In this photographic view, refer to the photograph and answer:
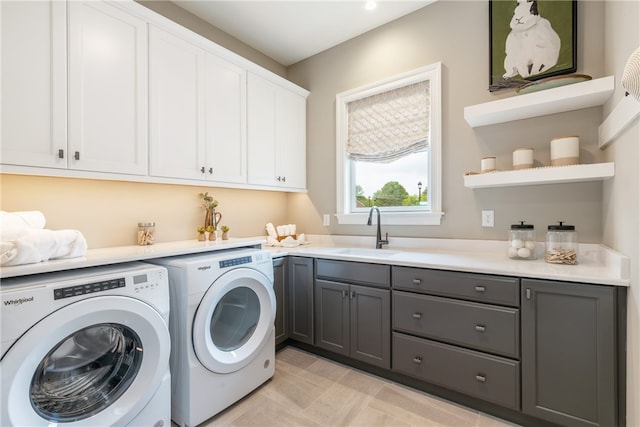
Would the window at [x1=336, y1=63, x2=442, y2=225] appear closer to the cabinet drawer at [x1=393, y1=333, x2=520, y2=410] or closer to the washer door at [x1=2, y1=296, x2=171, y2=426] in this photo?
the cabinet drawer at [x1=393, y1=333, x2=520, y2=410]

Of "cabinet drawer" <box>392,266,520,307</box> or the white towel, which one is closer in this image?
the white towel

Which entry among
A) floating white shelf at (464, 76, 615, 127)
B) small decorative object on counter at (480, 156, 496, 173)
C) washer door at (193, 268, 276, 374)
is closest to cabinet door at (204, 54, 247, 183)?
washer door at (193, 268, 276, 374)

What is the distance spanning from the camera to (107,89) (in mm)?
1726

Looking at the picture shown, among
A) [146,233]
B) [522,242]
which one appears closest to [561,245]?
[522,242]

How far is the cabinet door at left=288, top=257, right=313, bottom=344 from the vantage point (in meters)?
2.40

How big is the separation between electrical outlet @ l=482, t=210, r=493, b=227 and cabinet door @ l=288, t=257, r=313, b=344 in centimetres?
136

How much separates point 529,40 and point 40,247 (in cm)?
310

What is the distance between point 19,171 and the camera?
143cm

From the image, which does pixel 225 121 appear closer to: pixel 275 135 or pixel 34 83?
pixel 275 135

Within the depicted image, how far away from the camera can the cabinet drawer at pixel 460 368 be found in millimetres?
1621

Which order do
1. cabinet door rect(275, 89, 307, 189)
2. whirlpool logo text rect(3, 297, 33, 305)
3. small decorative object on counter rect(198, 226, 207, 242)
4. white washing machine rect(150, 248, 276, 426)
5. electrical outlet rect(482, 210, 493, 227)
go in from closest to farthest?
1. whirlpool logo text rect(3, 297, 33, 305)
2. white washing machine rect(150, 248, 276, 426)
3. electrical outlet rect(482, 210, 493, 227)
4. small decorative object on counter rect(198, 226, 207, 242)
5. cabinet door rect(275, 89, 307, 189)

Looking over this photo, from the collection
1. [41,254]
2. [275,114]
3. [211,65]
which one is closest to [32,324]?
[41,254]

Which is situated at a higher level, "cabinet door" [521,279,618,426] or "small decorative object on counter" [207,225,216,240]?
"small decorative object on counter" [207,225,216,240]

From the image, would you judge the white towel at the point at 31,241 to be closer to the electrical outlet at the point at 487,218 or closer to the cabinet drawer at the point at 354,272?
the cabinet drawer at the point at 354,272
